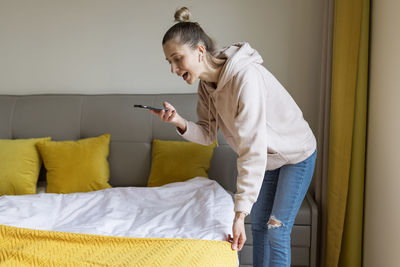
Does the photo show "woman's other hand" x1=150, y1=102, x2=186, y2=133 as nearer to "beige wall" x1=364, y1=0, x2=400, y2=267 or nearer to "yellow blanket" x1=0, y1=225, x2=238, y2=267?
"yellow blanket" x1=0, y1=225, x2=238, y2=267

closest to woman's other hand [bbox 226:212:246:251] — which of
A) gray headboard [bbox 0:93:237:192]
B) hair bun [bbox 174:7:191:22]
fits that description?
hair bun [bbox 174:7:191:22]

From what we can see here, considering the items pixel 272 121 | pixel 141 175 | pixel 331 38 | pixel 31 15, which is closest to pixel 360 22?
pixel 331 38

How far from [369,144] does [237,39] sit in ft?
3.69

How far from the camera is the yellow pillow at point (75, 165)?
2336 mm

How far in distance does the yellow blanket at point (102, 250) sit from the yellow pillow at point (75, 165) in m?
0.90

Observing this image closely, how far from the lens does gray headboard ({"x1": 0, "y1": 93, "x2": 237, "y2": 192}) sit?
2.48 m

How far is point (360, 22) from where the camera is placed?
7.05 ft

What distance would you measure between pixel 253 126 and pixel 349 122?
1.11 meters

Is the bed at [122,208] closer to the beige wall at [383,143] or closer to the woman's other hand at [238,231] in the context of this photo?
the woman's other hand at [238,231]

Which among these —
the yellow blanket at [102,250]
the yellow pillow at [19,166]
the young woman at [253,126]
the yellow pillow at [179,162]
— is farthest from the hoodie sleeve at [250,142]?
the yellow pillow at [19,166]

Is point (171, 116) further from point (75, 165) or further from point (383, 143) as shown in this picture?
point (383, 143)

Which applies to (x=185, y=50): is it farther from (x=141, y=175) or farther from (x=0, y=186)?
(x=0, y=186)

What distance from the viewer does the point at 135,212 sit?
179 cm

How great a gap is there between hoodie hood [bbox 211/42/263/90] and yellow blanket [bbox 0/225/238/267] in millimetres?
602
